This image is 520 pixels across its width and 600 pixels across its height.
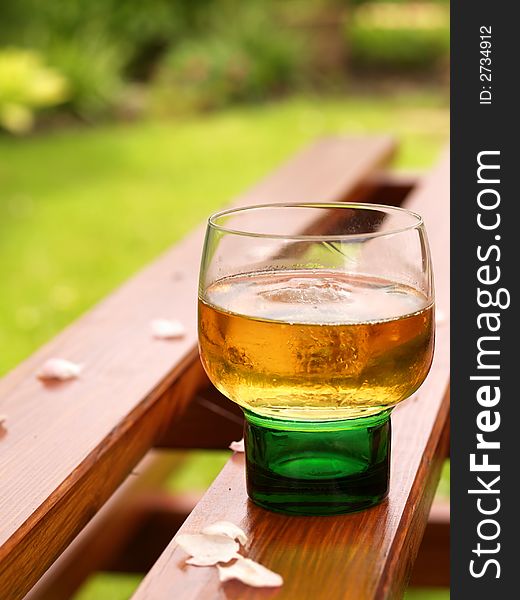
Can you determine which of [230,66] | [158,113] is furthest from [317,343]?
[230,66]

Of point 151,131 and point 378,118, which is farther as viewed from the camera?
point 378,118

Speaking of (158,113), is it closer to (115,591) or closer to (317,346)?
(115,591)

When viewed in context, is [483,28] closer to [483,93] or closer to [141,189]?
[483,93]

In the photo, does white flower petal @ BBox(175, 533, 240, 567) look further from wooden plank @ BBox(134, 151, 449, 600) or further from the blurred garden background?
the blurred garden background

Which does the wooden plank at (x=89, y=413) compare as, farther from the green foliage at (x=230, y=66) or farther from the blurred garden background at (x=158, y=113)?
the green foliage at (x=230, y=66)

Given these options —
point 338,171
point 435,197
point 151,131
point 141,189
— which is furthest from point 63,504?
point 151,131

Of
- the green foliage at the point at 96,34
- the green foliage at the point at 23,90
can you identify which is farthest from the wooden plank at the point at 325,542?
the green foliage at the point at 96,34
